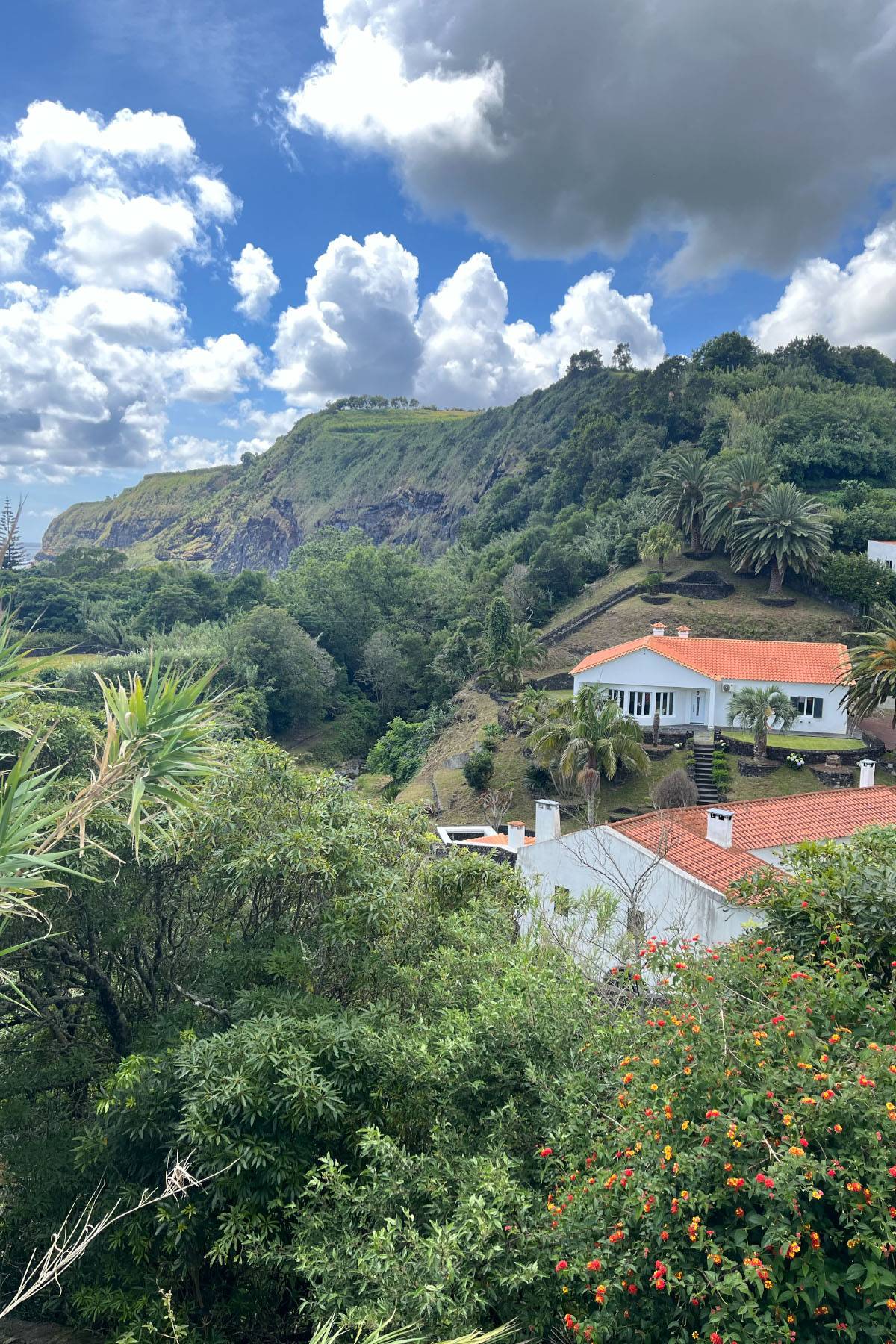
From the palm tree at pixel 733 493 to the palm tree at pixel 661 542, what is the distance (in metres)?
1.94

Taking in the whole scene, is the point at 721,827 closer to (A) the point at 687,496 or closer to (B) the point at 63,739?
(B) the point at 63,739

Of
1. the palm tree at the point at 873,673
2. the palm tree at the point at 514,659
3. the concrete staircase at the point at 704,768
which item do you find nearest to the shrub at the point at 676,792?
the concrete staircase at the point at 704,768

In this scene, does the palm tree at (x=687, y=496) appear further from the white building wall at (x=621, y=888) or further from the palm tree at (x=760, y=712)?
the white building wall at (x=621, y=888)

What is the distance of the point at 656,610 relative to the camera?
35844 millimetres

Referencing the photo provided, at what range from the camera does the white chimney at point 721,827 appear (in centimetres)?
1163

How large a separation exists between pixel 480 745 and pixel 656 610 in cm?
1355

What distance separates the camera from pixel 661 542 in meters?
37.7

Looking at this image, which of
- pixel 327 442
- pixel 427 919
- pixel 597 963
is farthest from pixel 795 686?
pixel 327 442

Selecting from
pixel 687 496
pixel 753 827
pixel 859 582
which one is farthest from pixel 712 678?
pixel 687 496

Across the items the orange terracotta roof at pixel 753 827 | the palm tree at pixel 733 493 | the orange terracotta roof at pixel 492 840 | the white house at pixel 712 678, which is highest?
the palm tree at pixel 733 493

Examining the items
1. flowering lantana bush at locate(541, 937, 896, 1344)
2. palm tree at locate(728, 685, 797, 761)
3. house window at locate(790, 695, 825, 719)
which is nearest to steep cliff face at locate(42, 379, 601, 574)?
house window at locate(790, 695, 825, 719)

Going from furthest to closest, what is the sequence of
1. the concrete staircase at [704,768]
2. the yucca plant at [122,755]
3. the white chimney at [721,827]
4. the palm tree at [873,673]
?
the concrete staircase at [704,768] → the palm tree at [873,673] → the white chimney at [721,827] → the yucca plant at [122,755]

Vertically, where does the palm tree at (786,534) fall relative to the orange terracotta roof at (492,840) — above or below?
above

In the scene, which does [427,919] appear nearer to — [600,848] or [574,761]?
[600,848]
